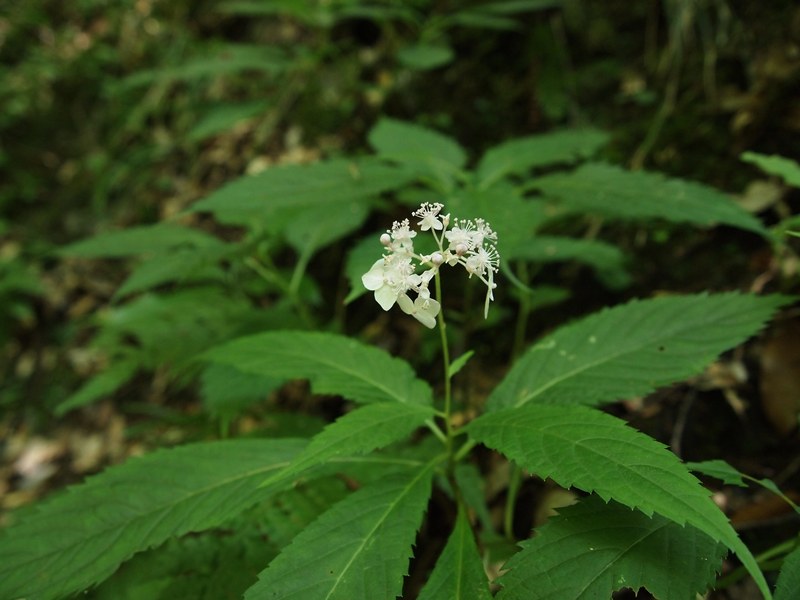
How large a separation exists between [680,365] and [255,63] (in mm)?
3159

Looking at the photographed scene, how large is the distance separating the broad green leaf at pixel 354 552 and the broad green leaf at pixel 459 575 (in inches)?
3.3

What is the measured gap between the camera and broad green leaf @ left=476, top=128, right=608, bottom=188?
201 centimetres

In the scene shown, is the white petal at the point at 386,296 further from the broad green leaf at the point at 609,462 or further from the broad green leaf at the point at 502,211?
the broad green leaf at the point at 502,211

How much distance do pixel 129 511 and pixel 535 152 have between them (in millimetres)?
1789

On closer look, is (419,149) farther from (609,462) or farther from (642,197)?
(609,462)

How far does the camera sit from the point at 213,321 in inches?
96.8

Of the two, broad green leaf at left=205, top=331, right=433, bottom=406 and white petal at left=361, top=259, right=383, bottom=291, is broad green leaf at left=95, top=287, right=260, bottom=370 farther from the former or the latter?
white petal at left=361, top=259, right=383, bottom=291

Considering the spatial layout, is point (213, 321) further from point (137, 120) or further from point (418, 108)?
point (137, 120)

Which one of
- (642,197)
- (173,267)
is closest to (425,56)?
(642,197)

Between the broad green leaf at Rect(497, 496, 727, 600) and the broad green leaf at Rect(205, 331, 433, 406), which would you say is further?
the broad green leaf at Rect(205, 331, 433, 406)

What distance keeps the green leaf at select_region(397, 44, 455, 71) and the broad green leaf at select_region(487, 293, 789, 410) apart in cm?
201

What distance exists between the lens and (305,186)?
6.21 ft

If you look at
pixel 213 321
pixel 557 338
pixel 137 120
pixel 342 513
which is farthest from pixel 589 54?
pixel 137 120

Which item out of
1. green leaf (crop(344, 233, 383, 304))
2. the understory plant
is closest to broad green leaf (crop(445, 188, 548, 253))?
the understory plant
